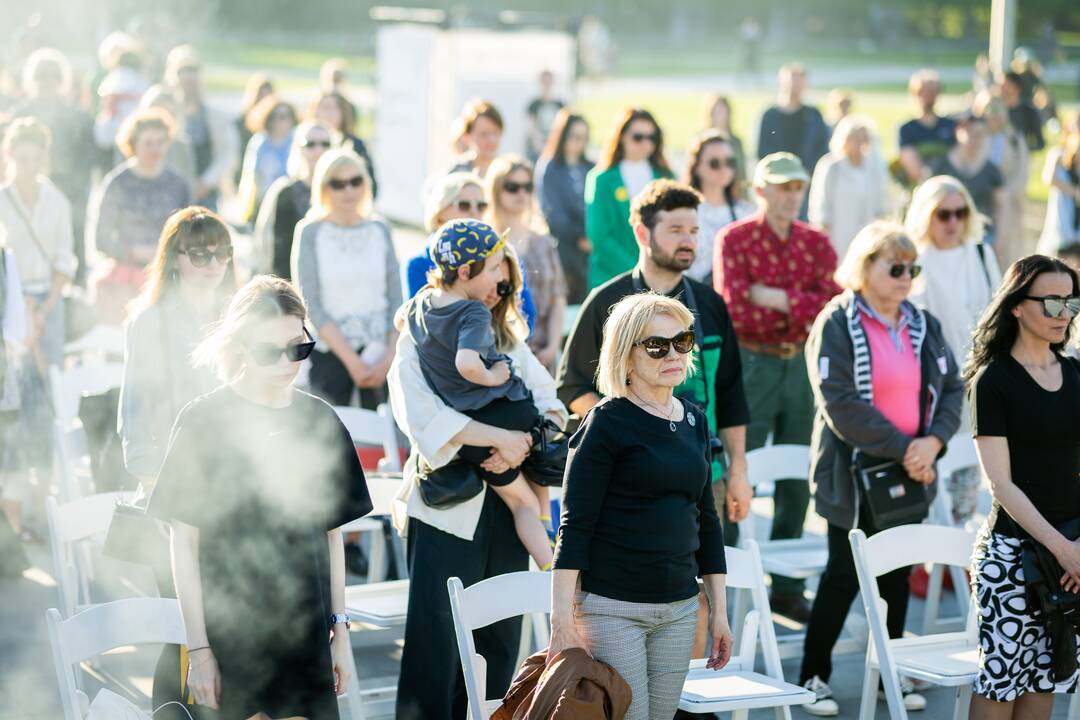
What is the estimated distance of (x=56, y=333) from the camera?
835 centimetres

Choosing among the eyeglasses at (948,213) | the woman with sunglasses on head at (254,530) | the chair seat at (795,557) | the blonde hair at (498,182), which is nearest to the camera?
the woman with sunglasses on head at (254,530)

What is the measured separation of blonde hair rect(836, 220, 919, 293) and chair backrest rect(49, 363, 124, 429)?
353 centimetres

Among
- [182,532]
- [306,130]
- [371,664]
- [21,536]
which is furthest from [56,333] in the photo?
[182,532]

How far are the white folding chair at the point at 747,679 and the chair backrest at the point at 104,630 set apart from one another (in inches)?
62.3

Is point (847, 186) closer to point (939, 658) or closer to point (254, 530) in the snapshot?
point (939, 658)

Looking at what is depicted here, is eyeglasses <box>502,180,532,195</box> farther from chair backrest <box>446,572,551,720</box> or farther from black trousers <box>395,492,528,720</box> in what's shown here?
chair backrest <box>446,572,551,720</box>

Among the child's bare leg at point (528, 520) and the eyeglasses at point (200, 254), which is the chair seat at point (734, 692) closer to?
the child's bare leg at point (528, 520)

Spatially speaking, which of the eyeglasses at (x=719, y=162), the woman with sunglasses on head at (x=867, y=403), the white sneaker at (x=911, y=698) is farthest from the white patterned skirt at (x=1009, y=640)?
the eyeglasses at (x=719, y=162)

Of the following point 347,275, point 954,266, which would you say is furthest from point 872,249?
point 347,275

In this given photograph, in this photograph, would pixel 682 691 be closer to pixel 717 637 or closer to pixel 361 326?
pixel 717 637

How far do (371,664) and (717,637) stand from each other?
2351mm

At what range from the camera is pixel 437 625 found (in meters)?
5.04

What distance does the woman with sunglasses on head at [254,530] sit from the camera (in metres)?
3.92

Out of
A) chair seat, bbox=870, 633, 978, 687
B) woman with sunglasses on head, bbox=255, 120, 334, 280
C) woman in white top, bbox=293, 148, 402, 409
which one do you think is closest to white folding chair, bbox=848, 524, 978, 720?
chair seat, bbox=870, 633, 978, 687
